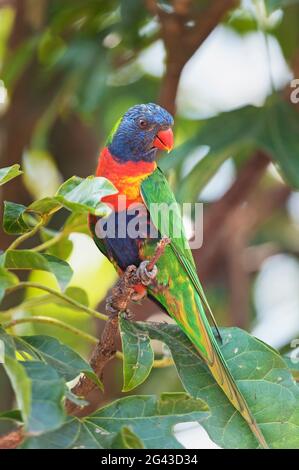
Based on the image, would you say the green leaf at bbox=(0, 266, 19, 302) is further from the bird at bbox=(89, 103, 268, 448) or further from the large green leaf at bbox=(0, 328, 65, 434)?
the bird at bbox=(89, 103, 268, 448)

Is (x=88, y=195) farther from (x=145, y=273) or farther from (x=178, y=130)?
(x=178, y=130)

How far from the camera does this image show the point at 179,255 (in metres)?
2.22

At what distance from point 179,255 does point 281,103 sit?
3.56 ft

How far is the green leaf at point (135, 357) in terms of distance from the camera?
176 cm

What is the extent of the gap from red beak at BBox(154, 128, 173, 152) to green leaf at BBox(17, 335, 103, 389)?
3.09 ft

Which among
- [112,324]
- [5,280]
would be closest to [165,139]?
[112,324]

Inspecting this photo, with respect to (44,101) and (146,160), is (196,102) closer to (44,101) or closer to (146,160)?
(44,101)

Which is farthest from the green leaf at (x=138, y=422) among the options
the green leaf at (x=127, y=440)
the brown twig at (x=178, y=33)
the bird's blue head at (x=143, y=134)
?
the brown twig at (x=178, y=33)

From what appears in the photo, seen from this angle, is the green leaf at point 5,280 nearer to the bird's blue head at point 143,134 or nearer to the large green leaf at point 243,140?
the bird's blue head at point 143,134

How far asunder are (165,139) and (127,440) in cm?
123

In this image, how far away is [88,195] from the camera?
155cm

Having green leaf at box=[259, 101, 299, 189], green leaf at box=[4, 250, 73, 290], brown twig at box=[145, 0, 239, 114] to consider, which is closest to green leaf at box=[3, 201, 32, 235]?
green leaf at box=[4, 250, 73, 290]

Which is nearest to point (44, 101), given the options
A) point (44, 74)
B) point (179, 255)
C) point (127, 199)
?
point (44, 74)

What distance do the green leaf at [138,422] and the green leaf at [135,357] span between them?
43 millimetres
